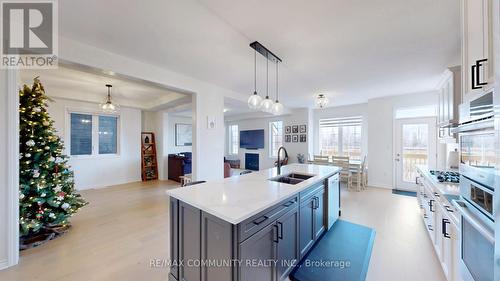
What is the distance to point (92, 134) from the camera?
17.2 feet

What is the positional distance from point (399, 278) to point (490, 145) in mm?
1693

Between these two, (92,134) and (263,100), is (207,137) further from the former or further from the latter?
(92,134)

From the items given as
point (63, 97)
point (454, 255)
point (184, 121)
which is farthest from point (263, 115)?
point (454, 255)

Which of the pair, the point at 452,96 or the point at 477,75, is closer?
the point at 477,75

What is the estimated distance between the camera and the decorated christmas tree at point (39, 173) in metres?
2.41

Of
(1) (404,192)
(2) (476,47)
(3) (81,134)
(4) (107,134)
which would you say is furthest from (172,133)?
(1) (404,192)

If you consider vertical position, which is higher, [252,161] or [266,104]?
[266,104]

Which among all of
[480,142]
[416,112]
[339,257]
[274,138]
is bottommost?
[339,257]

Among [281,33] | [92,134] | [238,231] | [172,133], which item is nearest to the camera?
[238,231]

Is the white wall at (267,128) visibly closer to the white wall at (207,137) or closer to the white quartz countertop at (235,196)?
the white wall at (207,137)

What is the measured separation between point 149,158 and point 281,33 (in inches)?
243

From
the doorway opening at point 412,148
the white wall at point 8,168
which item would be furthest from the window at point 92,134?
the doorway opening at point 412,148

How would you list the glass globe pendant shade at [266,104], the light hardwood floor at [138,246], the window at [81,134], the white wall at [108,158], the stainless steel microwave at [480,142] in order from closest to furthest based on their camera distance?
the stainless steel microwave at [480,142] < the light hardwood floor at [138,246] < the glass globe pendant shade at [266,104] < the white wall at [108,158] < the window at [81,134]

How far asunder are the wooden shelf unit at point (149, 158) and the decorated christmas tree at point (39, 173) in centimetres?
359
